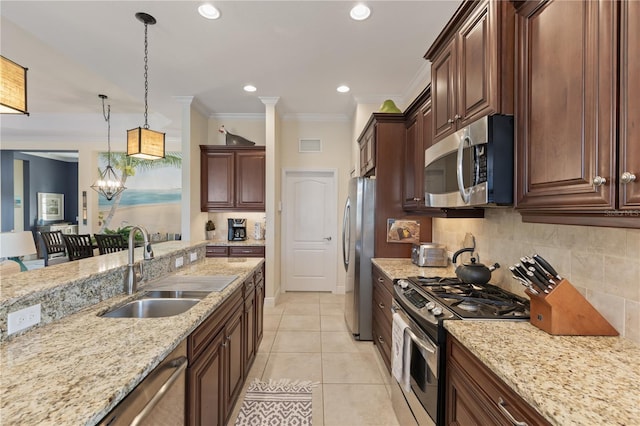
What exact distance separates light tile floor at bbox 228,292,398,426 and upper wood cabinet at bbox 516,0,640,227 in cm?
175

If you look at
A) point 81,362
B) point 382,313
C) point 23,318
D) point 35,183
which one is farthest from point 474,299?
point 35,183

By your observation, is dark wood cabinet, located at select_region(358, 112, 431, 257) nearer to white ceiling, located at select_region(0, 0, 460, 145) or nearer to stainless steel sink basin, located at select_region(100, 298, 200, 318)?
white ceiling, located at select_region(0, 0, 460, 145)

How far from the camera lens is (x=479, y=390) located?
114cm

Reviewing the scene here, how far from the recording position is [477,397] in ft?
3.80

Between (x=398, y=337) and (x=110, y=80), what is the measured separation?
451 centimetres

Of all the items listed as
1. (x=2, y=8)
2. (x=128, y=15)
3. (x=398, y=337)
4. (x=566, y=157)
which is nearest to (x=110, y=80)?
(x=2, y=8)

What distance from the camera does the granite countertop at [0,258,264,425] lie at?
74 centimetres

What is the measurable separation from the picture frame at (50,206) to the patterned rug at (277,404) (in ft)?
31.0

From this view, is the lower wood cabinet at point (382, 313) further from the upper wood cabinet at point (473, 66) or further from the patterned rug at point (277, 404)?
the upper wood cabinet at point (473, 66)

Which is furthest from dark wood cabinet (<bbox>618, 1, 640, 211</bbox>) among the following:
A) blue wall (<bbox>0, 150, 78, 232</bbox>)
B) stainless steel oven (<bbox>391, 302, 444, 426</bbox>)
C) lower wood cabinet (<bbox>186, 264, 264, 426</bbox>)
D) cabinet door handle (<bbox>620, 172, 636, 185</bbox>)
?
blue wall (<bbox>0, 150, 78, 232</bbox>)

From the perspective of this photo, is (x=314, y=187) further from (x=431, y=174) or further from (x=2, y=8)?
(x=2, y=8)

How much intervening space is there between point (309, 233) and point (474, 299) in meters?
3.54

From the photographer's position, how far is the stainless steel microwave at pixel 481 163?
4.55 feet

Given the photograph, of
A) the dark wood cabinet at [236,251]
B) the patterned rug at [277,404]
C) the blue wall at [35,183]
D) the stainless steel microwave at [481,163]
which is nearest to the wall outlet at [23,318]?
the patterned rug at [277,404]
